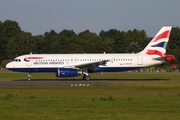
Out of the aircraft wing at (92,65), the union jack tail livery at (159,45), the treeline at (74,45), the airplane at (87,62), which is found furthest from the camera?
the treeline at (74,45)

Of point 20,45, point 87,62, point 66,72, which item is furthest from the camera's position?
point 20,45

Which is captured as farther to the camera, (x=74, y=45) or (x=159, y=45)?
(x=74, y=45)

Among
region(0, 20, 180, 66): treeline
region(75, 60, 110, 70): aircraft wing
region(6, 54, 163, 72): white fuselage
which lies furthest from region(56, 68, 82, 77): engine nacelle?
region(0, 20, 180, 66): treeline

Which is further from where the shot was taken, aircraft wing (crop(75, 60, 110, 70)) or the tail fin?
the tail fin

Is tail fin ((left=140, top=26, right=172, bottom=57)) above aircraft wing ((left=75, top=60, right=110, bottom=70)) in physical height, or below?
above

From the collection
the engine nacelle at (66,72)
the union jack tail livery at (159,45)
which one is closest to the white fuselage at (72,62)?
the union jack tail livery at (159,45)

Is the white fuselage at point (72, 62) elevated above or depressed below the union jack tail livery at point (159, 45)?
below

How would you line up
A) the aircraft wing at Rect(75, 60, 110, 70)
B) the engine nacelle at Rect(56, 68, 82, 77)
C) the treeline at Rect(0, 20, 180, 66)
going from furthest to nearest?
the treeline at Rect(0, 20, 180, 66), the aircraft wing at Rect(75, 60, 110, 70), the engine nacelle at Rect(56, 68, 82, 77)

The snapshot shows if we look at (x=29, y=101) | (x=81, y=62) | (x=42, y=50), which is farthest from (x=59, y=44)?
(x=29, y=101)

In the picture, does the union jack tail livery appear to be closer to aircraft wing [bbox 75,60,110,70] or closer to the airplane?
the airplane

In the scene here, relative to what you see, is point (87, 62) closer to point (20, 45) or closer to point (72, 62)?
point (72, 62)

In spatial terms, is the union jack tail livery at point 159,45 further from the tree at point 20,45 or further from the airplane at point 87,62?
the tree at point 20,45

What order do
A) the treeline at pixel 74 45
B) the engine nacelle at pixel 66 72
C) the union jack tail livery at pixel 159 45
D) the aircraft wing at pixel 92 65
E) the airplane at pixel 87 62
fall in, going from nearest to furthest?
1. the engine nacelle at pixel 66 72
2. the aircraft wing at pixel 92 65
3. the airplane at pixel 87 62
4. the union jack tail livery at pixel 159 45
5. the treeline at pixel 74 45

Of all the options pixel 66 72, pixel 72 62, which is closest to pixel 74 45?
pixel 72 62
